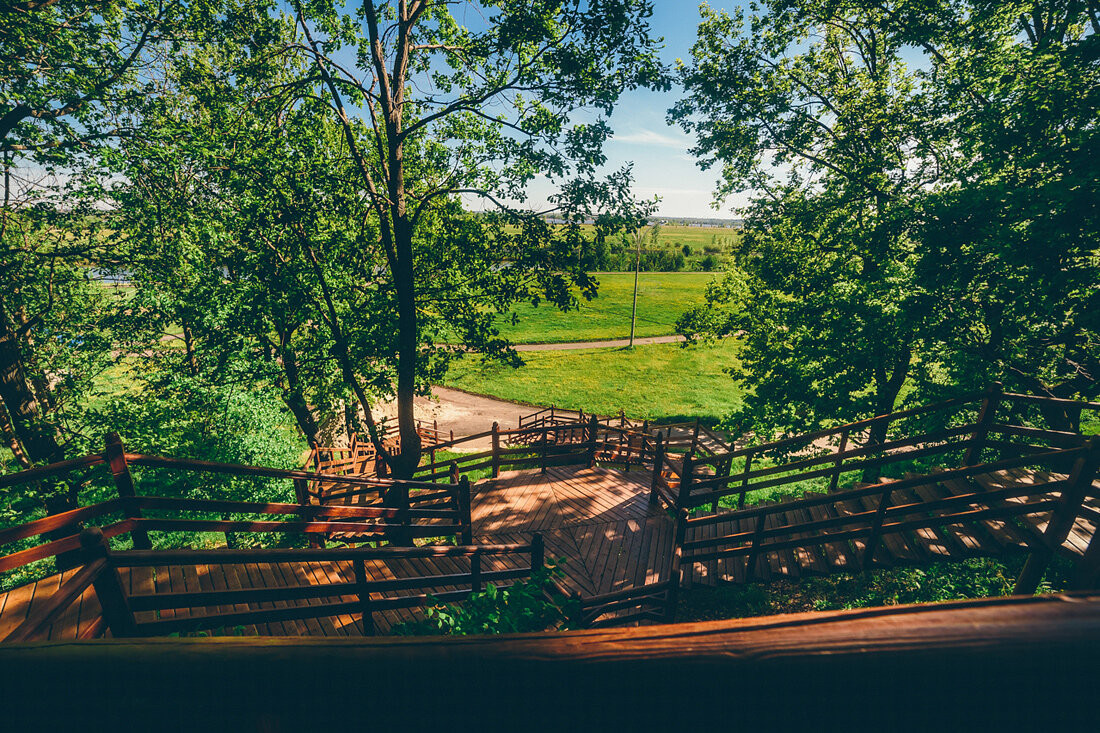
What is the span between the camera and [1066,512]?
4.45 metres

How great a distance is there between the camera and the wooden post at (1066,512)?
13.5 feet

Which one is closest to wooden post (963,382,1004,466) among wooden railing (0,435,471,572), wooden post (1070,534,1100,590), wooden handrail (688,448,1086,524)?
wooden handrail (688,448,1086,524)

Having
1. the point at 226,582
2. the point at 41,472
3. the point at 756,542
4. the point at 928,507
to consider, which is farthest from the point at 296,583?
the point at 928,507

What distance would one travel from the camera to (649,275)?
281ft

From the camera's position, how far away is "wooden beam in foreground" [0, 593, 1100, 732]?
60cm

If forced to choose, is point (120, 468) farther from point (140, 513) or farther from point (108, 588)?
point (108, 588)

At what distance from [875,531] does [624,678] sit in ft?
22.0

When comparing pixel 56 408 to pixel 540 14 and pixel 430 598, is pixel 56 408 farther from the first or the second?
pixel 540 14

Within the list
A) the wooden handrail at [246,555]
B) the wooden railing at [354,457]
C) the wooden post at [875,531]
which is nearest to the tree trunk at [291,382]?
the wooden railing at [354,457]

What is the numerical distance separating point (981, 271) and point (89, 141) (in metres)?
16.7

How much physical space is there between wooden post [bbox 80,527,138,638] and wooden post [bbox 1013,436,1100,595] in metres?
7.64

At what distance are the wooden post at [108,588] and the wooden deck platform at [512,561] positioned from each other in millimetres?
630

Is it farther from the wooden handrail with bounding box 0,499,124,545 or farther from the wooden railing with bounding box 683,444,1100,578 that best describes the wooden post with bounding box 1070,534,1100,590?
Result: the wooden handrail with bounding box 0,499,124,545

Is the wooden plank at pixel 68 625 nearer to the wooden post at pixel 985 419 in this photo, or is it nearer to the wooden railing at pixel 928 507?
the wooden railing at pixel 928 507
